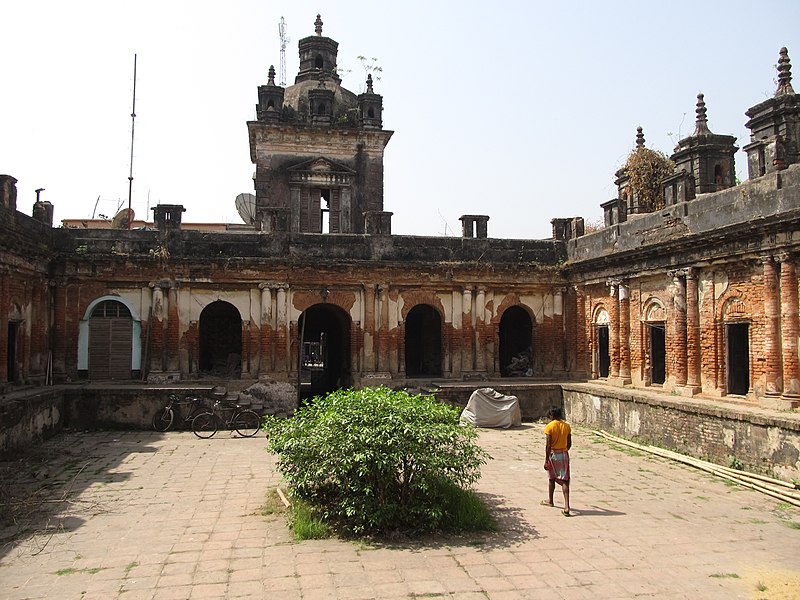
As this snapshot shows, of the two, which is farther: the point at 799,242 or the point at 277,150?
the point at 277,150

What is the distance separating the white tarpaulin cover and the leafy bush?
8344mm

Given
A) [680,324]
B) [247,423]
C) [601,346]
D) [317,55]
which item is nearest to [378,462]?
[247,423]

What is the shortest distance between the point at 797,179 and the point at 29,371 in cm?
1722

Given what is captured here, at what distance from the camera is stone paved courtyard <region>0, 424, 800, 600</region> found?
6.41 m

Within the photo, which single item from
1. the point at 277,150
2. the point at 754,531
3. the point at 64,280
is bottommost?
the point at 754,531

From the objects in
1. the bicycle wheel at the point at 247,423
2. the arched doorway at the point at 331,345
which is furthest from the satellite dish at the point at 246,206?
the bicycle wheel at the point at 247,423

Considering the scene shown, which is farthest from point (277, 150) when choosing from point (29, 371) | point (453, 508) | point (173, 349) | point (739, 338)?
point (453, 508)

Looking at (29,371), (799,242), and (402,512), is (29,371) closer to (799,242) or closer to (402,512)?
(402,512)

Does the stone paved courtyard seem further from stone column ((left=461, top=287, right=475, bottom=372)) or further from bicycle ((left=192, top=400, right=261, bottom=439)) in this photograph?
stone column ((left=461, top=287, right=475, bottom=372))

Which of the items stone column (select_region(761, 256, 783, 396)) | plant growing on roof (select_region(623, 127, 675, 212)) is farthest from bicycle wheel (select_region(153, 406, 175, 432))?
plant growing on roof (select_region(623, 127, 675, 212))

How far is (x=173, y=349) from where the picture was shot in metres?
17.9

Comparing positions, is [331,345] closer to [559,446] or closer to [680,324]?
[680,324]

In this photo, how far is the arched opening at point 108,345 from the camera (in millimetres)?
17797

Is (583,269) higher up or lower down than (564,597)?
higher up
